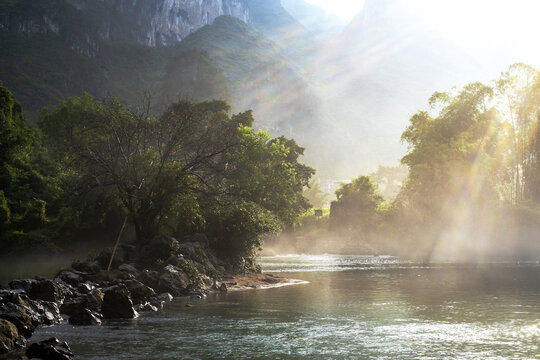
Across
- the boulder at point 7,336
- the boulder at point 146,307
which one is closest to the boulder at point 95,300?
the boulder at point 146,307

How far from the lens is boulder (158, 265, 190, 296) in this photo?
1137 inches

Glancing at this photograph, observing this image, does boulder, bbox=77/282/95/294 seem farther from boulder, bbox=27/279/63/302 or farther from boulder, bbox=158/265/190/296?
boulder, bbox=158/265/190/296

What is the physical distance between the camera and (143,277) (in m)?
28.8

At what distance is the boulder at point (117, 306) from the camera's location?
68.7 ft

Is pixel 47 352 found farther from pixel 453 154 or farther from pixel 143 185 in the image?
pixel 453 154

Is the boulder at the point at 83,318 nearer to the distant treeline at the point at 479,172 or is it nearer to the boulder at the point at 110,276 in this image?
the boulder at the point at 110,276

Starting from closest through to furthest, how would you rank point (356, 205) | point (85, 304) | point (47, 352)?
point (47, 352)
point (85, 304)
point (356, 205)

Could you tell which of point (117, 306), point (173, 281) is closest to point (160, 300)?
point (173, 281)

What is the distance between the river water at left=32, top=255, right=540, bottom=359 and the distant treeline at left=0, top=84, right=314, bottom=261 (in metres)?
11.2

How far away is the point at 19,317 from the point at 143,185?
20642 mm

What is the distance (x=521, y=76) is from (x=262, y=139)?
50.1m

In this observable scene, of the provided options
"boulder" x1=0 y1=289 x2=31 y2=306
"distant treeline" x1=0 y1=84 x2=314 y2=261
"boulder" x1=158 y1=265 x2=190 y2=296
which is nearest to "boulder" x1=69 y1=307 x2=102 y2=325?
"boulder" x1=0 y1=289 x2=31 y2=306

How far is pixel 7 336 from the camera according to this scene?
14758 mm

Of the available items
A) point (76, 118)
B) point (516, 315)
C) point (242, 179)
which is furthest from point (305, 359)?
point (76, 118)
